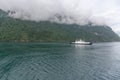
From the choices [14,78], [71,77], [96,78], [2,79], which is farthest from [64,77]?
[2,79]

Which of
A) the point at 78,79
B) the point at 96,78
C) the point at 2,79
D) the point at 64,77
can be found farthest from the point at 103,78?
the point at 2,79

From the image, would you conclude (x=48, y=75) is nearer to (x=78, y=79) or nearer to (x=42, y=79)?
(x=42, y=79)

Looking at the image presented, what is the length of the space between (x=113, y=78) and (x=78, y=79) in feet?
46.0

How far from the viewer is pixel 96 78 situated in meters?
58.8

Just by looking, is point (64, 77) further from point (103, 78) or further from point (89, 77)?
point (103, 78)

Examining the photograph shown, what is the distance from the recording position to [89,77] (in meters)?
59.7

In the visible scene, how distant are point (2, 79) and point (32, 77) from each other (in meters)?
10.5

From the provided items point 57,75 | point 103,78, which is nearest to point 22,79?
point 57,75

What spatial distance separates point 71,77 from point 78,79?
11.3 ft

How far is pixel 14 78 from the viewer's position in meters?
57.2

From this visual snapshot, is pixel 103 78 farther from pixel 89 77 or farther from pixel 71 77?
pixel 71 77

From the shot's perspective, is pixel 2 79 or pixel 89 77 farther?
pixel 89 77

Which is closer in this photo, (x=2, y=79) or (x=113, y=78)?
(x=2, y=79)

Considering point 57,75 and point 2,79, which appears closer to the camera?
point 2,79
